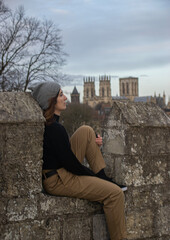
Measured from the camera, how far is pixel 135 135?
4004mm

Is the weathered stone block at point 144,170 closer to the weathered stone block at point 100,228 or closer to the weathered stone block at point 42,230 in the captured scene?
the weathered stone block at point 100,228

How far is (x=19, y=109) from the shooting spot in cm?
331

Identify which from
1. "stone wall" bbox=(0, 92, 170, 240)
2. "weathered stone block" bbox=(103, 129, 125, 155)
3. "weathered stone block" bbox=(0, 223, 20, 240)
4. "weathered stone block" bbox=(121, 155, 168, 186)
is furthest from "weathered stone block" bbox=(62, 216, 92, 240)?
"weathered stone block" bbox=(103, 129, 125, 155)

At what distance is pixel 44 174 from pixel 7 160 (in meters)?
0.42

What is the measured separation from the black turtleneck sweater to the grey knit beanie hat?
0.73 feet

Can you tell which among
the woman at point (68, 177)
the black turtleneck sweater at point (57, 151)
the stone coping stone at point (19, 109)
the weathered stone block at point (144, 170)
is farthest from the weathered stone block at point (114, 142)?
the stone coping stone at point (19, 109)

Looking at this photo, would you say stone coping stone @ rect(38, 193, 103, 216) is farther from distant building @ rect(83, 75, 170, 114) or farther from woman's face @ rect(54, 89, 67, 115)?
distant building @ rect(83, 75, 170, 114)

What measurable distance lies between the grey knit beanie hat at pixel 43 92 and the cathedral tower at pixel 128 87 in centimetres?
17437

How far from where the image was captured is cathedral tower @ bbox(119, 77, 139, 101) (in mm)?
177625

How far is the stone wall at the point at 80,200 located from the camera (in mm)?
3232

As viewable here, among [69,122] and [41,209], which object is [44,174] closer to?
[41,209]

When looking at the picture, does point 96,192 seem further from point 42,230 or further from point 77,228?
point 42,230

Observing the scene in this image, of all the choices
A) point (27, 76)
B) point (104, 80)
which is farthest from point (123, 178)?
point (104, 80)

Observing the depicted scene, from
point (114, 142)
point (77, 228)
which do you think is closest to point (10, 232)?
point (77, 228)
